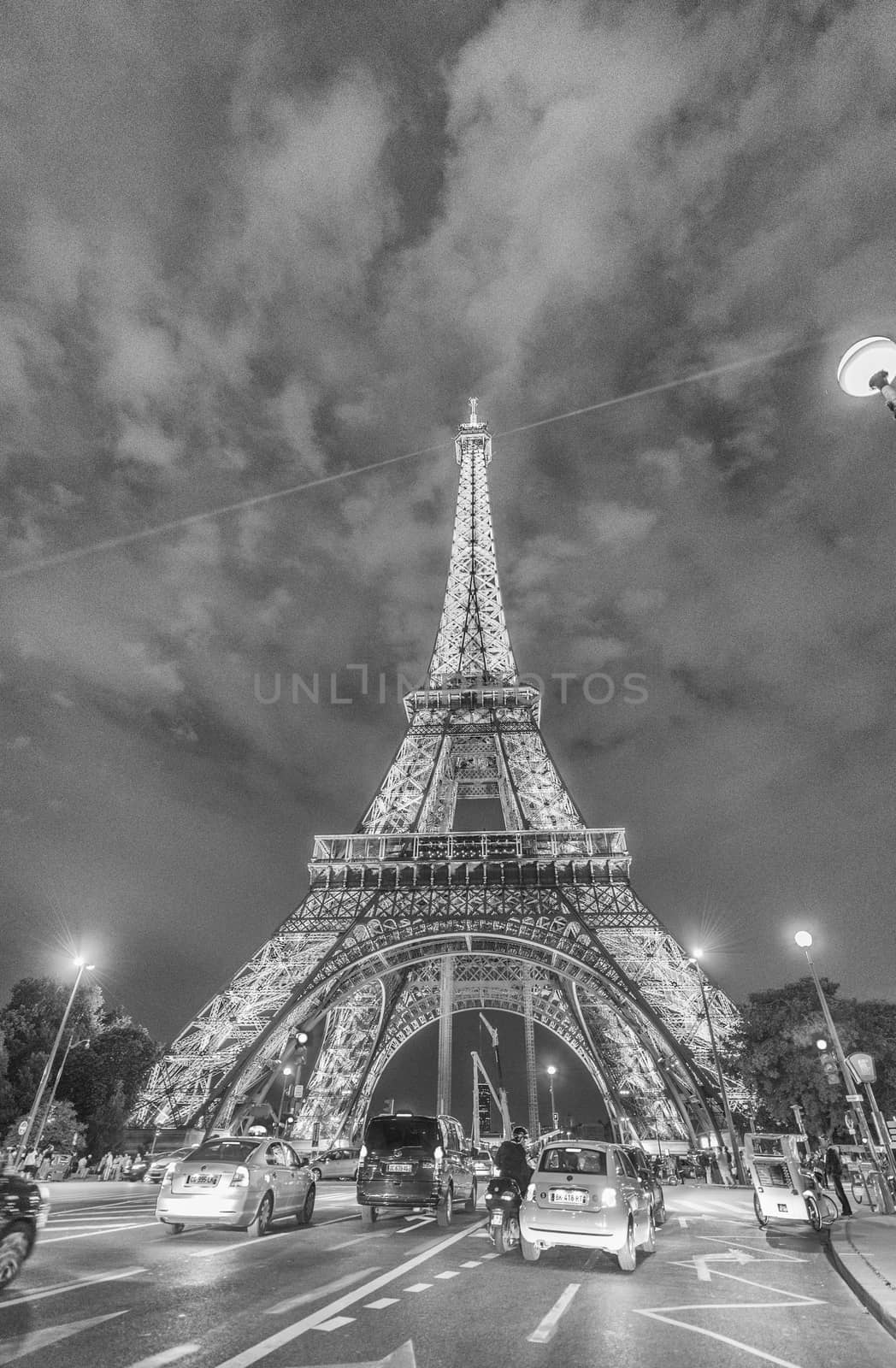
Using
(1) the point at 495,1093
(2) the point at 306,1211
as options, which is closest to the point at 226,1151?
(2) the point at 306,1211

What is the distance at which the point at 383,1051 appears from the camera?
57875mm

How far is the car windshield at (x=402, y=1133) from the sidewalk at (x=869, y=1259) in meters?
7.32

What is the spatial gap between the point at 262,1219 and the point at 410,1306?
6710 millimetres

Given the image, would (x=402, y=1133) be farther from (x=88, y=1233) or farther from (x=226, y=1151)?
(x=88, y=1233)

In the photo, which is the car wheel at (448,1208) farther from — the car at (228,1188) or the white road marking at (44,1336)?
the white road marking at (44,1336)

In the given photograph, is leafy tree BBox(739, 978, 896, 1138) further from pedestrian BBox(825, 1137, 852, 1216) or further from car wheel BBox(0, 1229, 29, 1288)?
car wheel BBox(0, 1229, 29, 1288)

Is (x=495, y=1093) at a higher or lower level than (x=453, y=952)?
higher

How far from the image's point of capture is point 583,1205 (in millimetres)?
10492

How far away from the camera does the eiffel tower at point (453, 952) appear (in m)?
37.3

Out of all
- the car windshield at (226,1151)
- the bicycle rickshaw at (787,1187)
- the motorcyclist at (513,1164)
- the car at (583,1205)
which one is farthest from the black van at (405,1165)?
the bicycle rickshaw at (787,1187)

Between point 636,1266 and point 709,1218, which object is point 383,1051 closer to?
point 709,1218

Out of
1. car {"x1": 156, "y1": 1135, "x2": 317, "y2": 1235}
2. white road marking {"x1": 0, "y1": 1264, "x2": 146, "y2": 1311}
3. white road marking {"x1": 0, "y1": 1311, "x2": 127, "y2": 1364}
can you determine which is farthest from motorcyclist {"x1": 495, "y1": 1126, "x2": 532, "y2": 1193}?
white road marking {"x1": 0, "y1": 1311, "x2": 127, "y2": 1364}

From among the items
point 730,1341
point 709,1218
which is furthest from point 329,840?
point 730,1341

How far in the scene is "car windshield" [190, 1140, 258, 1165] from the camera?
13.0 meters
